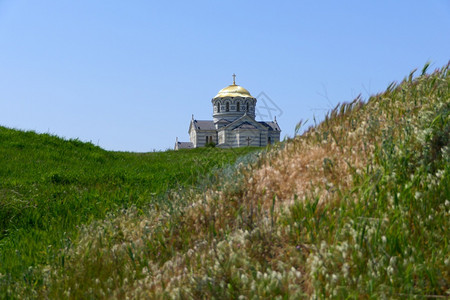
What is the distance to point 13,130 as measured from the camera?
17.2m

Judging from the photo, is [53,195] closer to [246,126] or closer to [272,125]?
[246,126]

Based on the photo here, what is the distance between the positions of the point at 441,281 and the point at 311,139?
3137 millimetres

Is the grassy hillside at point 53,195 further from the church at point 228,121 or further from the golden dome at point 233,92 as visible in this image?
the golden dome at point 233,92

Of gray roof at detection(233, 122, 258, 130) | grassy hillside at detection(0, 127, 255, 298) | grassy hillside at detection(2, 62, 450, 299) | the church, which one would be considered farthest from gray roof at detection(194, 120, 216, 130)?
grassy hillside at detection(2, 62, 450, 299)

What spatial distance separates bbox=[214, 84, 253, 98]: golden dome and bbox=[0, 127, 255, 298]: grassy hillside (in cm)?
9077

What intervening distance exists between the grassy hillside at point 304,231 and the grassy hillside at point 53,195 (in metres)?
0.28

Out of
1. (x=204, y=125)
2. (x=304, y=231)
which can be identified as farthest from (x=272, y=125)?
(x=304, y=231)

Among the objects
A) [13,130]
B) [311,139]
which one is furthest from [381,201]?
[13,130]

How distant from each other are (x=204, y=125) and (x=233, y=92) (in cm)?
1021

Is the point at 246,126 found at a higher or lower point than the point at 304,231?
higher

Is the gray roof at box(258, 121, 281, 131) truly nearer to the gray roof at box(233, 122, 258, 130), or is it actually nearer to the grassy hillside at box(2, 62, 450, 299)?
the gray roof at box(233, 122, 258, 130)

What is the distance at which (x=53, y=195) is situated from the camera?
878cm

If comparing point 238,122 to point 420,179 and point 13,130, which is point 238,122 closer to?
point 13,130

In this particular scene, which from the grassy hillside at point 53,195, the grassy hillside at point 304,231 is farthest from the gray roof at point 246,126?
the grassy hillside at point 304,231
